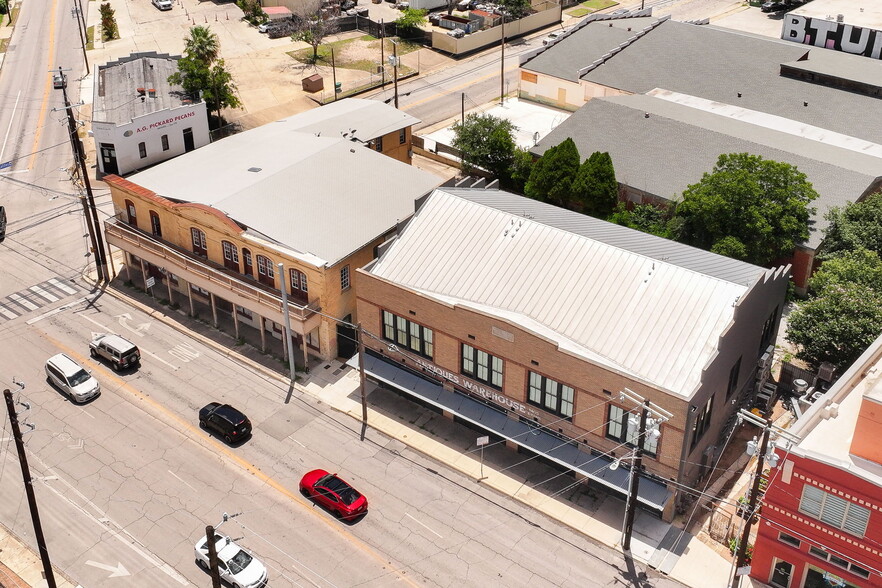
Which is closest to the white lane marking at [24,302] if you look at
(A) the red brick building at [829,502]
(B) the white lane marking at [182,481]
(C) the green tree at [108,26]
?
(B) the white lane marking at [182,481]

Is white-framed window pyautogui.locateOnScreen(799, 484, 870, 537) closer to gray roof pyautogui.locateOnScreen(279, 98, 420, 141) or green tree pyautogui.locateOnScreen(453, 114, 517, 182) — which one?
green tree pyautogui.locateOnScreen(453, 114, 517, 182)

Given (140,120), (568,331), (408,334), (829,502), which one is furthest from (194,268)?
(829,502)

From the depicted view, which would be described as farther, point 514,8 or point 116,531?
point 514,8

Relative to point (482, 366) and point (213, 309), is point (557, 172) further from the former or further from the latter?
point (213, 309)

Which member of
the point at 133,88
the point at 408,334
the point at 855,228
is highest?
the point at 133,88

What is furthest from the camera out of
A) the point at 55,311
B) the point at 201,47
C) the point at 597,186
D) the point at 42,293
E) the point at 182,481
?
the point at 201,47

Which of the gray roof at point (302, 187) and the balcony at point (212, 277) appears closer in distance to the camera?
the balcony at point (212, 277)

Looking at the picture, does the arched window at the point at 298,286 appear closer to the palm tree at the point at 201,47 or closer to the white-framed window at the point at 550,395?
the white-framed window at the point at 550,395

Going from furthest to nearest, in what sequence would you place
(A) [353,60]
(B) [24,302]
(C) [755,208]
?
(A) [353,60] < (B) [24,302] < (C) [755,208]

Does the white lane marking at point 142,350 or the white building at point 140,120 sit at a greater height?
the white building at point 140,120
